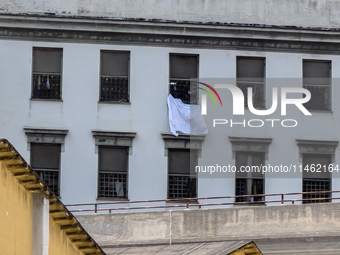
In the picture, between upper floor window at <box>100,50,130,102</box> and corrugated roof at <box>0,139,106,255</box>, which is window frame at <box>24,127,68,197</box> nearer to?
upper floor window at <box>100,50,130,102</box>

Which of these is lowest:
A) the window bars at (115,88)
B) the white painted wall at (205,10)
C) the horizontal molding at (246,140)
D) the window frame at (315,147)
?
the window frame at (315,147)

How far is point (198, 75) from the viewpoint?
3831cm

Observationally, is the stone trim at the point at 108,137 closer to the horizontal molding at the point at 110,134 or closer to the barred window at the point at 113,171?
the horizontal molding at the point at 110,134

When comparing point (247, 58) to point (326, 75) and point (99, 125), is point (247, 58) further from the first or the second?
point (99, 125)

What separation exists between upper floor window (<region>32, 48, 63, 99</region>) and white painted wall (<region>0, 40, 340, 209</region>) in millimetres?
208

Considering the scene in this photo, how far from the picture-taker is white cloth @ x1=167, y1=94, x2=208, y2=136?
37719 millimetres

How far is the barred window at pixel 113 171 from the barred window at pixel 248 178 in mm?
3415

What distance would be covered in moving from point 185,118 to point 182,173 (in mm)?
1648

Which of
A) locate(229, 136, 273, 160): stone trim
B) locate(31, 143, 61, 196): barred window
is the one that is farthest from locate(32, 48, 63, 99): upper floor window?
locate(229, 136, 273, 160): stone trim

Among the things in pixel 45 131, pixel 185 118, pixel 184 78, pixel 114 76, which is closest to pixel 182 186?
pixel 185 118

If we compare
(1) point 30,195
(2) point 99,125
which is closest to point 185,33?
(2) point 99,125

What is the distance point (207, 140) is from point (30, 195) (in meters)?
19.7

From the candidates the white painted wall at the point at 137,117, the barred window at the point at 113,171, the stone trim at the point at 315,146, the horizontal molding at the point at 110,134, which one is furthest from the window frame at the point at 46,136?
the stone trim at the point at 315,146

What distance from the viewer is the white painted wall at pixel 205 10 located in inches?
1480
